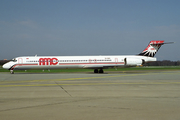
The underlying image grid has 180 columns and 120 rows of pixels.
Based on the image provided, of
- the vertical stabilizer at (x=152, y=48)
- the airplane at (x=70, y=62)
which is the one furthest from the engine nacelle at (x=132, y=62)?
the vertical stabilizer at (x=152, y=48)

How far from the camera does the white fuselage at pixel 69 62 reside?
3169 centimetres

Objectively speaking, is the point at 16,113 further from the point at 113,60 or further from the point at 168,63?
the point at 168,63

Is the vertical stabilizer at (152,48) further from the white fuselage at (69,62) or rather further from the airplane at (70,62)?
the white fuselage at (69,62)

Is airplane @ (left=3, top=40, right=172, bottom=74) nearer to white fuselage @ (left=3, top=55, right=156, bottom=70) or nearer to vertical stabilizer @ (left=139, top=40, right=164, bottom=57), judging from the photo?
white fuselage @ (left=3, top=55, right=156, bottom=70)

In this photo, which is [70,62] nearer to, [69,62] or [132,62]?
[69,62]

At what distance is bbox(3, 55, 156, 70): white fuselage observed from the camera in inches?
1248

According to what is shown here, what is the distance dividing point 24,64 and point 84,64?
1021 cm

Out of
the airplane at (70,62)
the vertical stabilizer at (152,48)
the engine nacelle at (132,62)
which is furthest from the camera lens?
the vertical stabilizer at (152,48)

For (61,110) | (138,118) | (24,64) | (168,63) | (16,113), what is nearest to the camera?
(138,118)

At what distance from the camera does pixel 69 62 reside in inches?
1264

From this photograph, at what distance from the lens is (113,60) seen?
32875 mm

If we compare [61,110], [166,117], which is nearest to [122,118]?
[166,117]

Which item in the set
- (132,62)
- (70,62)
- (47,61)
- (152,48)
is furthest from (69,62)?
(152,48)

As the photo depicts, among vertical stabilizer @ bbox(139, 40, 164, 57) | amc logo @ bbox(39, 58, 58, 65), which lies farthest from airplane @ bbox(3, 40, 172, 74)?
vertical stabilizer @ bbox(139, 40, 164, 57)
